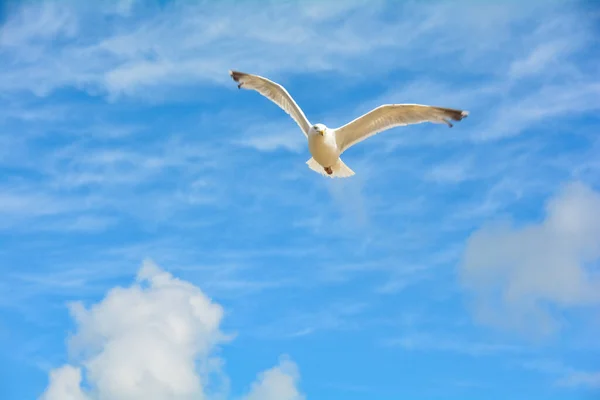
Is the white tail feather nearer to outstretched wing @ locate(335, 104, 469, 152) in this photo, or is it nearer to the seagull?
the seagull

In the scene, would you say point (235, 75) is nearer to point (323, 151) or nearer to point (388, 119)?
point (323, 151)

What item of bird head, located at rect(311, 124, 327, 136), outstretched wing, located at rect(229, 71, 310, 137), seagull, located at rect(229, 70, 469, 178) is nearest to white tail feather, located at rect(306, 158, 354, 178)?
seagull, located at rect(229, 70, 469, 178)

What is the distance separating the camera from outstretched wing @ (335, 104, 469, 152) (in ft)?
67.6

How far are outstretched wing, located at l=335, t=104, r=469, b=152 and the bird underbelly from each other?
49 centimetres

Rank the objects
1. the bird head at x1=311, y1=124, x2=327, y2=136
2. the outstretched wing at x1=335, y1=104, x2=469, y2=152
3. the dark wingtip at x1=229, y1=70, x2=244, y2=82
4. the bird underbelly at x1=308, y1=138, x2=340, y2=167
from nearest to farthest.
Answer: the outstretched wing at x1=335, y1=104, x2=469, y2=152 → the bird head at x1=311, y1=124, x2=327, y2=136 → the bird underbelly at x1=308, y1=138, x2=340, y2=167 → the dark wingtip at x1=229, y1=70, x2=244, y2=82

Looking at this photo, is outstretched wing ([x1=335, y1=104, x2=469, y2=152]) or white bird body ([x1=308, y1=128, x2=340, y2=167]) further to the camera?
white bird body ([x1=308, y1=128, x2=340, y2=167])

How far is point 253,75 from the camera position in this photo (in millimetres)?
22547

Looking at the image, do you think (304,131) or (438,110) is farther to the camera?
(304,131)

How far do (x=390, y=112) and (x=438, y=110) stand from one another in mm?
1455

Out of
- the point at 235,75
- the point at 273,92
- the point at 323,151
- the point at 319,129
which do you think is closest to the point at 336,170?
the point at 323,151

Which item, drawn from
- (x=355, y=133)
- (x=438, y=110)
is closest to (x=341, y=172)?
(x=355, y=133)

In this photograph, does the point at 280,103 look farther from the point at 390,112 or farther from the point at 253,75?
the point at 390,112

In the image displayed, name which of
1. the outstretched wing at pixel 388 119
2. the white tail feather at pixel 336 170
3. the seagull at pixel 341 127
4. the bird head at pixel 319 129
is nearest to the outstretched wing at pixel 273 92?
the seagull at pixel 341 127

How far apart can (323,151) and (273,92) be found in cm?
256
